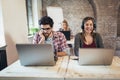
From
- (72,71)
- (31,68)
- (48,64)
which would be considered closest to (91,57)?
(72,71)

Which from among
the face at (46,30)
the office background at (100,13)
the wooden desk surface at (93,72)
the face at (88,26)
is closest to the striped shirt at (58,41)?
the face at (46,30)

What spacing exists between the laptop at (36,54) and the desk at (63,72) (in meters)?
0.06

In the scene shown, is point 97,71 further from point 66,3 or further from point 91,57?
point 66,3

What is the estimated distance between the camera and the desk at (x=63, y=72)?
4.49ft

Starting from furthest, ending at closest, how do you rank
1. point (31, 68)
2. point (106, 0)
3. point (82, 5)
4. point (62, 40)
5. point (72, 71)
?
1. point (82, 5)
2. point (106, 0)
3. point (62, 40)
4. point (31, 68)
5. point (72, 71)

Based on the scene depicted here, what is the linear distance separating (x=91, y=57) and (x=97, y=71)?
6.3 inches

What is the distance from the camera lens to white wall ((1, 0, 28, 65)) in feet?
9.32

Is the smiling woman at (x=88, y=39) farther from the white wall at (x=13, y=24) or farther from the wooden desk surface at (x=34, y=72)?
the white wall at (x=13, y=24)

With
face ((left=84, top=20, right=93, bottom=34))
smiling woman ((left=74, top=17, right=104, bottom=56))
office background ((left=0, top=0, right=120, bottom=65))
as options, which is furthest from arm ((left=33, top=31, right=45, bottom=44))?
office background ((left=0, top=0, right=120, bottom=65))

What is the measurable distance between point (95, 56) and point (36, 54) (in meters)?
0.56

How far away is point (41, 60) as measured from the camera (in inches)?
63.9

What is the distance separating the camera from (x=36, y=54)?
158 cm

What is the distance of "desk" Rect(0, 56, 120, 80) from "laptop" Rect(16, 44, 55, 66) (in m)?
0.06

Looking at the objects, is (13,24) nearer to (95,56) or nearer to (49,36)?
(49,36)
